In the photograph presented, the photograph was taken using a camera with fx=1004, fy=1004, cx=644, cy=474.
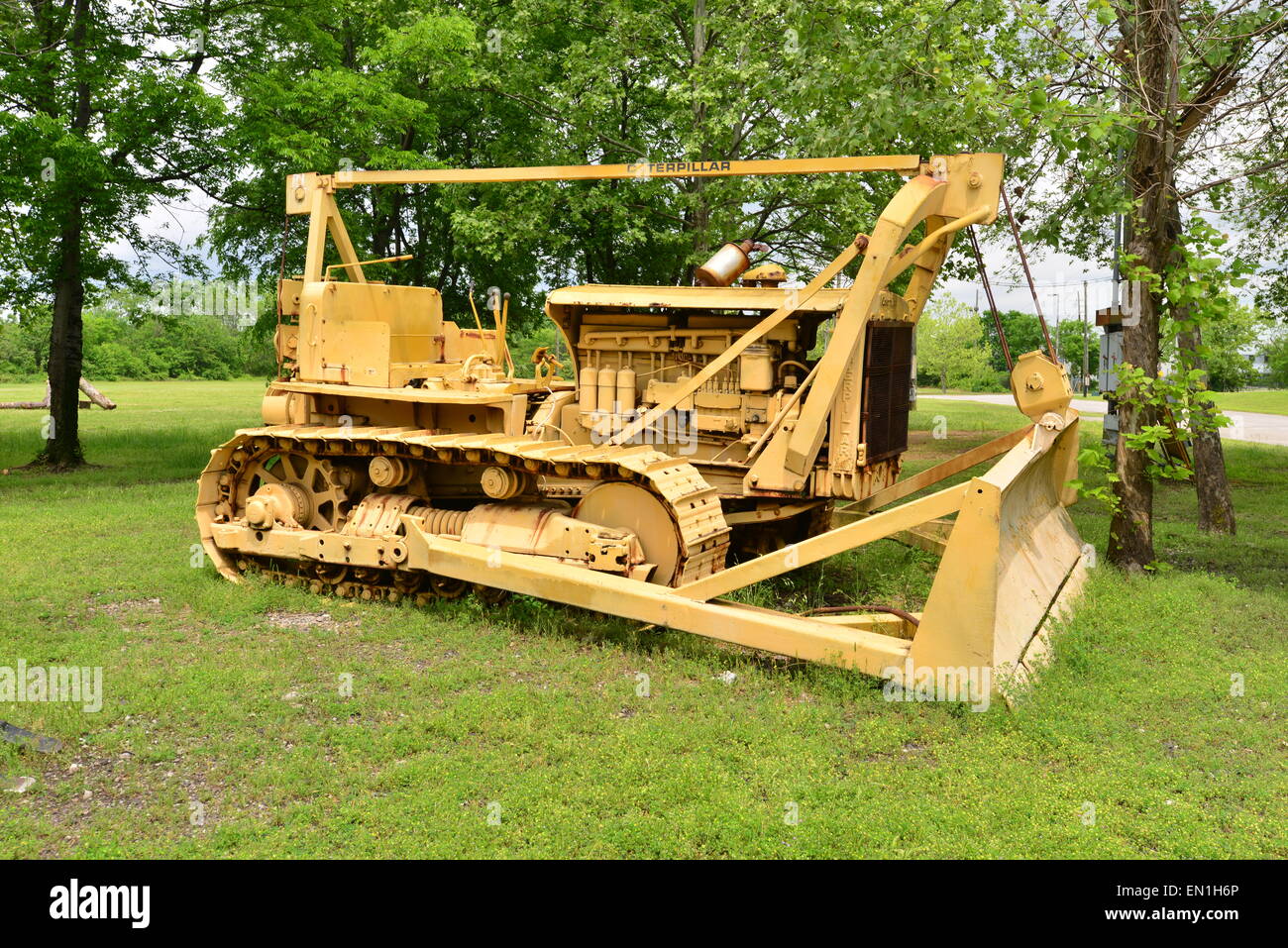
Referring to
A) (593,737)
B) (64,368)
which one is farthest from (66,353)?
(593,737)

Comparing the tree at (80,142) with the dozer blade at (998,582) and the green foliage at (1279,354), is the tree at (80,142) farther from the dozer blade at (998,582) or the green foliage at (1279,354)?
the green foliage at (1279,354)

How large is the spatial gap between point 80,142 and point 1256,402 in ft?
149

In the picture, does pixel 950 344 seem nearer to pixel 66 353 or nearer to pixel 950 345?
pixel 950 345

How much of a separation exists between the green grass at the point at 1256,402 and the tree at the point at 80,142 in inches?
1388

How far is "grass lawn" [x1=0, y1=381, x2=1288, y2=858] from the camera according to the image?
455cm

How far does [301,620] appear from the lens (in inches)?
310

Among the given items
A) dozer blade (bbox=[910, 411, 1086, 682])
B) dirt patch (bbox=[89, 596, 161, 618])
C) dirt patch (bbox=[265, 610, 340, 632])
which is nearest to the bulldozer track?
dirt patch (bbox=[265, 610, 340, 632])

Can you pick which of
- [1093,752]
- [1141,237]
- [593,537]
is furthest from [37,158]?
[1093,752]

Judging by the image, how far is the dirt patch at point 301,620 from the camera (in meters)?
7.66

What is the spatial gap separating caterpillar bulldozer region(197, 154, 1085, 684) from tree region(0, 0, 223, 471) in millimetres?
6707

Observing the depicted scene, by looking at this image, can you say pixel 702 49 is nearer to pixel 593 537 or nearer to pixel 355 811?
pixel 593 537

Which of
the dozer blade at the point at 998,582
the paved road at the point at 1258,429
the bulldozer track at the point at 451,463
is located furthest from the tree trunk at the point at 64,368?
the paved road at the point at 1258,429

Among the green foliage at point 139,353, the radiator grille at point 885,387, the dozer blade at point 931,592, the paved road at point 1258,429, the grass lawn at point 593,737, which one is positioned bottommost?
the grass lawn at point 593,737

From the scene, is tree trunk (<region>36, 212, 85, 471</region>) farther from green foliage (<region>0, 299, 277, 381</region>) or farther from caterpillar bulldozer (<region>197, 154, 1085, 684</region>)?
green foliage (<region>0, 299, 277, 381</region>)
